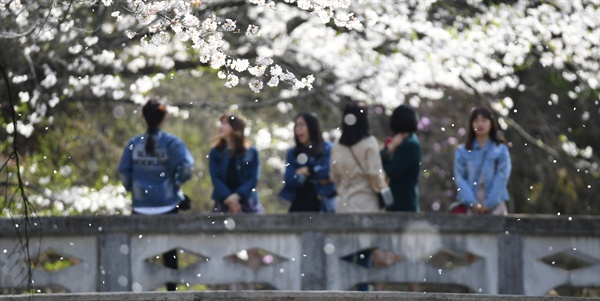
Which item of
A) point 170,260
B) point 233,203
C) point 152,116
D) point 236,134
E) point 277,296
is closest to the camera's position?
point 277,296

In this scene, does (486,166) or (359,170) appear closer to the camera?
(359,170)

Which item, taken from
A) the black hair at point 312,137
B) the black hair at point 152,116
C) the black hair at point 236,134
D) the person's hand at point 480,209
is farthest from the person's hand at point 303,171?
the person's hand at point 480,209

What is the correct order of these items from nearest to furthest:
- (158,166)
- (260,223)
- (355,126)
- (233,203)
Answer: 1. (355,126)
2. (158,166)
3. (260,223)
4. (233,203)

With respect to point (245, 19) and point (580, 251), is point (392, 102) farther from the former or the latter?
point (580, 251)

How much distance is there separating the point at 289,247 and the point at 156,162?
1.26 meters

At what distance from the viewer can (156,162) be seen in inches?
450

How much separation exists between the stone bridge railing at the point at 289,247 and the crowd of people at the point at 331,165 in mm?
154

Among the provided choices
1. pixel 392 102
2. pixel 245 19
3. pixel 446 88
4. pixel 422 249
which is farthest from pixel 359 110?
pixel 446 88

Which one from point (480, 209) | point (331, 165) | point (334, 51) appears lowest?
point (334, 51)

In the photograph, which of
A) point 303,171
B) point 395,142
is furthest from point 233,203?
point 395,142

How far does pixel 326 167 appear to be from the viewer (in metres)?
11.5

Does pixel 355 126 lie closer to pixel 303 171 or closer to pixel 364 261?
pixel 303 171

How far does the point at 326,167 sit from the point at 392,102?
4684 millimetres

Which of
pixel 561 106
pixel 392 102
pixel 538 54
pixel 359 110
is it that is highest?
pixel 359 110
